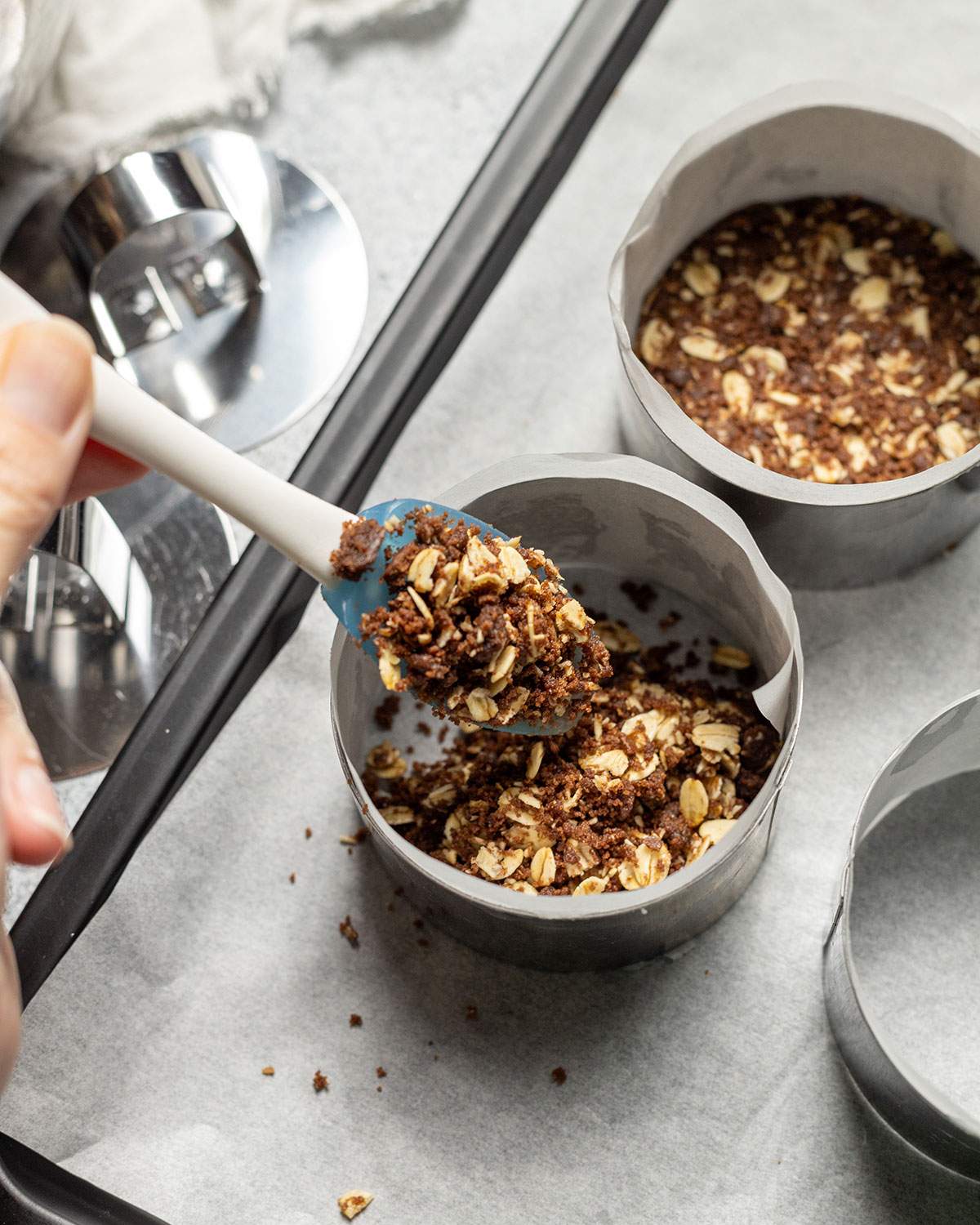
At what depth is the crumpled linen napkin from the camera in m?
1.11

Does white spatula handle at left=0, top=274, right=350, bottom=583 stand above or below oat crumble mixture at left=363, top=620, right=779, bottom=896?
above

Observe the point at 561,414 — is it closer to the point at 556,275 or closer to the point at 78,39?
the point at 556,275

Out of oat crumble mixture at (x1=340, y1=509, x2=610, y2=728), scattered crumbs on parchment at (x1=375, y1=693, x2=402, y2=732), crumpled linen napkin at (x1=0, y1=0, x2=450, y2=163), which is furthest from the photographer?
crumpled linen napkin at (x1=0, y1=0, x2=450, y2=163)

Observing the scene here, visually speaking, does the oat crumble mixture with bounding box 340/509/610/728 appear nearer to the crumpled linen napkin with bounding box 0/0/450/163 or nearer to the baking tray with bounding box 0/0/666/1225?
the baking tray with bounding box 0/0/666/1225

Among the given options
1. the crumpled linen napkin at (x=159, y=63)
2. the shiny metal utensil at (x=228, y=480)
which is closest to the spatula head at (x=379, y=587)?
the shiny metal utensil at (x=228, y=480)

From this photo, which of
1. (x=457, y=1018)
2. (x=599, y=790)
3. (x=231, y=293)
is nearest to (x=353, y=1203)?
(x=457, y=1018)

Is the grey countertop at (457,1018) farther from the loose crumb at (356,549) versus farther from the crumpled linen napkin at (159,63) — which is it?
the crumpled linen napkin at (159,63)

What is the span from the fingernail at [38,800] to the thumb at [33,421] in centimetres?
9

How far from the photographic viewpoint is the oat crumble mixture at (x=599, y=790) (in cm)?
84

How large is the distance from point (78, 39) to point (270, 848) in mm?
698

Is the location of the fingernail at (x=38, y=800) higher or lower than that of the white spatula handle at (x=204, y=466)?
lower

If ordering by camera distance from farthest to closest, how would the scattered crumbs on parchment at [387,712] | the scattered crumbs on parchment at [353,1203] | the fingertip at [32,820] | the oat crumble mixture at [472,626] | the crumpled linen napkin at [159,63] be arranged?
the crumpled linen napkin at [159,63]
the scattered crumbs on parchment at [387,712]
the scattered crumbs on parchment at [353,1203]
the oat crumble mixture at [472,626]
the fingertip at [32,820]

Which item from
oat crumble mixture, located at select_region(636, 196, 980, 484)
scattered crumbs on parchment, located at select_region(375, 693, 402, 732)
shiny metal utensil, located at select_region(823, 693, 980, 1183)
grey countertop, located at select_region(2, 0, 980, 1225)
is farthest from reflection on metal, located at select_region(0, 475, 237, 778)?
shiny metal utensil, located at select_region(823, 693, 980, 1183)

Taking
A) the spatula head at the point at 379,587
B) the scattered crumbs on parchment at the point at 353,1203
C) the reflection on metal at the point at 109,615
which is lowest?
the scattered crumbs on parchment at the point at 353,1203
